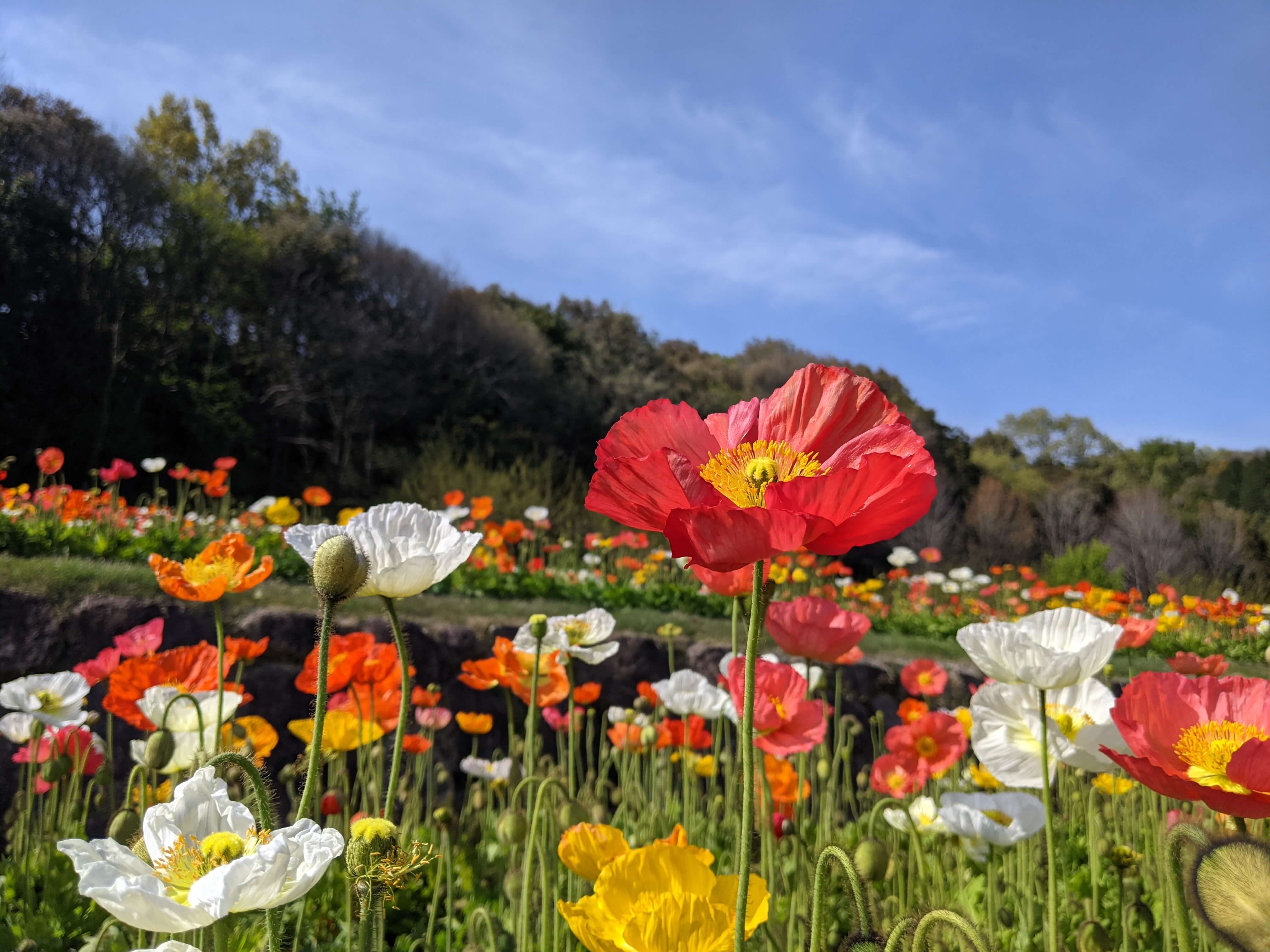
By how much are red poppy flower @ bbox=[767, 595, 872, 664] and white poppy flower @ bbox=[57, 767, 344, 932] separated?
2.35 feet

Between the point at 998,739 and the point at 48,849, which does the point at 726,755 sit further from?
the point at 48,849

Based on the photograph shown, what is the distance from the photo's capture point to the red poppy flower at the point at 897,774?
5.74 feet

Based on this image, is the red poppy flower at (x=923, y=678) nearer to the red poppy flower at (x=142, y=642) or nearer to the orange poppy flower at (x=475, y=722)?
the orange poppy flower at (x=475, y=722)

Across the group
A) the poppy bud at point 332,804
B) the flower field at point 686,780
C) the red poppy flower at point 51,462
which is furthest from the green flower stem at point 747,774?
the red poppy flower at point 51,462

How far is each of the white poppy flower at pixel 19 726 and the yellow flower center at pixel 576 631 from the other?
113 cm

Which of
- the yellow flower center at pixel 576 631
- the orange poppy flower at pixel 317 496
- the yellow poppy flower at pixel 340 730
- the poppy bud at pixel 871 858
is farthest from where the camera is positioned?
the orange poppy flower at pixel 317 496

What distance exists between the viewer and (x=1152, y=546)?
1480 cm

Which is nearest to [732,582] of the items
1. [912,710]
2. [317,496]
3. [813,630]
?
[813,630]

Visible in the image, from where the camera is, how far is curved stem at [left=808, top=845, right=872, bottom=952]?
1.73 feet

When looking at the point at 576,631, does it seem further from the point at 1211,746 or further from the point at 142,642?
the point at 1211,746

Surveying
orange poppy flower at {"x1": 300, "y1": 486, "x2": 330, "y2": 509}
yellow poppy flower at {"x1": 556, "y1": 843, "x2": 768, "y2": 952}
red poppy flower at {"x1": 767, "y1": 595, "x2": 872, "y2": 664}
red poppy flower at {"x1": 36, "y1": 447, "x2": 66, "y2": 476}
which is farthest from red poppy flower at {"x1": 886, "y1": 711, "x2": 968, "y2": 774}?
red poppy flower at {"x1": 36, "y1": 447, "x2": 66, "y2": 476}

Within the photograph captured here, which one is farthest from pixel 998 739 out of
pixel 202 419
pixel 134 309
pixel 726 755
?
pixel 134 309

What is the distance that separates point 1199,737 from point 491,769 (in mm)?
1679

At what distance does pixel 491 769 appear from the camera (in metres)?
2.08
